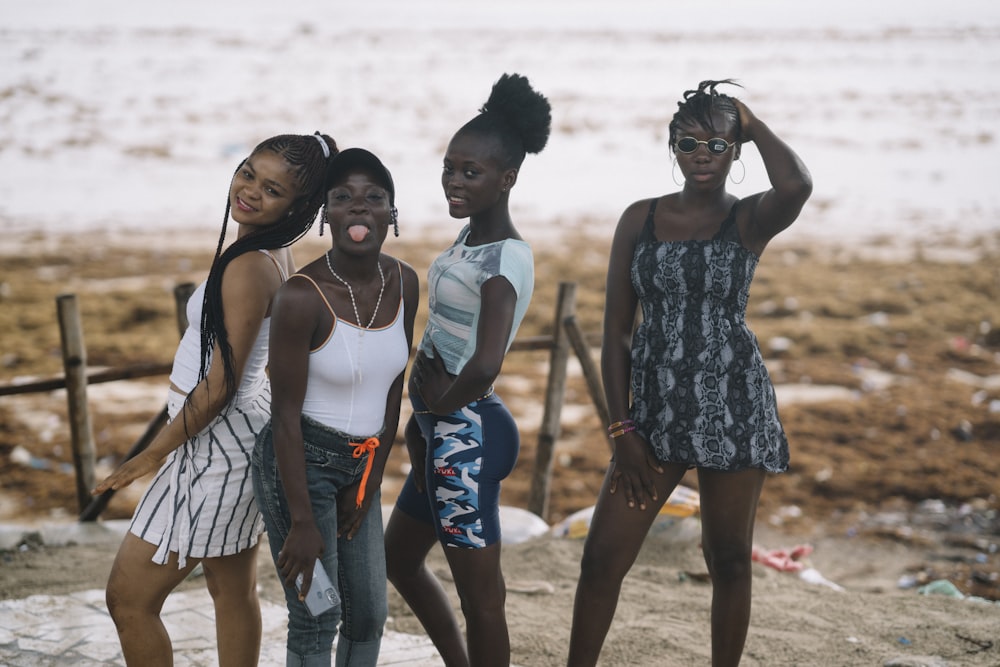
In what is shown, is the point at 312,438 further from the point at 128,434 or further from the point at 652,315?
the point at 128,434

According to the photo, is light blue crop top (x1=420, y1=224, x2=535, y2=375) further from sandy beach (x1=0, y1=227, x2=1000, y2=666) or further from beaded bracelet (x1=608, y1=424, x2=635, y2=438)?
sandy beach (x1=0, y1=227, x2=1000, y2=666)

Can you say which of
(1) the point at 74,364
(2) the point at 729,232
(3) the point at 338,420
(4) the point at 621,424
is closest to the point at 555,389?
(1) the point at 74,364

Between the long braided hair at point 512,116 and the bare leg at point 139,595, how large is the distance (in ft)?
4.22

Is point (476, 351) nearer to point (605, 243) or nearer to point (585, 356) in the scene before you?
point (585, 356)

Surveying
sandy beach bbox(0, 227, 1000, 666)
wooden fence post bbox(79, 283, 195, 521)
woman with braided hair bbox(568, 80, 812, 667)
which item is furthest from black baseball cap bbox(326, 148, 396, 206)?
wooden fence post bbox(79, 283, 195, 521)

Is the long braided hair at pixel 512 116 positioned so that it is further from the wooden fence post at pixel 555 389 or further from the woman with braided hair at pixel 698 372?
the wooden fence post at pixel 555 389

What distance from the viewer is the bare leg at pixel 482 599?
2562 millimetres

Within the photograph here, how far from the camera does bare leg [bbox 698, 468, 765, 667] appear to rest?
9.00 ft

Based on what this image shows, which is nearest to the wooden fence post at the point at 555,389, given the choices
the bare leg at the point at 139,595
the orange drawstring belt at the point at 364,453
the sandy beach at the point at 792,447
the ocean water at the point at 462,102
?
the sandy beach at the point at 792,447

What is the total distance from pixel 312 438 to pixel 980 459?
596 centimetres

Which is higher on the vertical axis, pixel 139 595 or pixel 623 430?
pixel 623 430

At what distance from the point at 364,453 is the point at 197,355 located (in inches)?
19.5

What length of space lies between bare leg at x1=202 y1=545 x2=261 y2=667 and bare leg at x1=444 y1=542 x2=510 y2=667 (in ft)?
1.79

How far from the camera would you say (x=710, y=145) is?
269 cm
